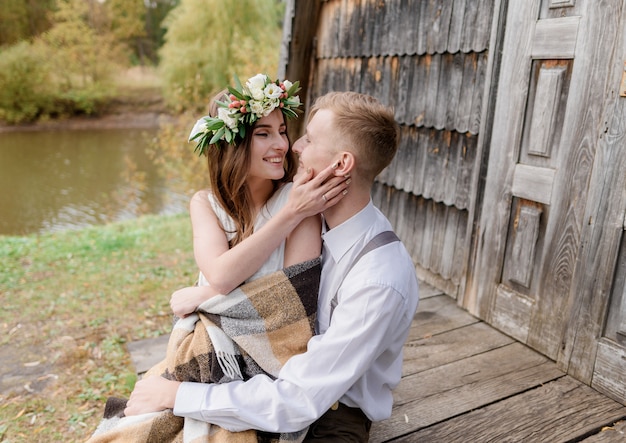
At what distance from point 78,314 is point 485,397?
3311 mm

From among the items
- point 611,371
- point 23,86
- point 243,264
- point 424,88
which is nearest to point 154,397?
point 243,264

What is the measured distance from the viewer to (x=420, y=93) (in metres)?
3.58

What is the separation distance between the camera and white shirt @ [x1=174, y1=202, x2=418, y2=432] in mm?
1470

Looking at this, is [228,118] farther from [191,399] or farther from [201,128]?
[191,399]

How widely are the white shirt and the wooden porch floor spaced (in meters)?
0.71

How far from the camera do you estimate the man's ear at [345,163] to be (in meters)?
1.58

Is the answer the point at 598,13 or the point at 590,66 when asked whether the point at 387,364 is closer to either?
the point at 590,66

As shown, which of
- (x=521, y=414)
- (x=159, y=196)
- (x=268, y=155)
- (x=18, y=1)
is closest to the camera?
(x=268, y=155)

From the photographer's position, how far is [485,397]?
2.34 metres

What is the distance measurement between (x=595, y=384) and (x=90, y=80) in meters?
27.9

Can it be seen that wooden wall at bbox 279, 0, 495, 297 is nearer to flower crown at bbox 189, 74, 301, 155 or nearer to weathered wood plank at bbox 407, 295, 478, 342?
weathered wood plank at bbox 407, 295, 478, 342

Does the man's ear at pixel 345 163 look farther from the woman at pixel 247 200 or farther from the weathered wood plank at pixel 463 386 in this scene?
the weathered wood plank at pixel 463 386

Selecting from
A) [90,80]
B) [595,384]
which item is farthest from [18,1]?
[595,384]

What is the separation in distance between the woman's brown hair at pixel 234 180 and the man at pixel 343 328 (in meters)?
0.26
